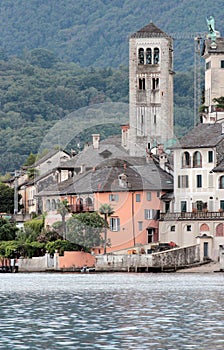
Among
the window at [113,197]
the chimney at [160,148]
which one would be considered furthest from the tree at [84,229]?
the chimney at [160,148]

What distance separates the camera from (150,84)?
176 meters

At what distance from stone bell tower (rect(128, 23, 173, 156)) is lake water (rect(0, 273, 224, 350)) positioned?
2903 inches

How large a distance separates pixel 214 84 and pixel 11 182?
148 feet

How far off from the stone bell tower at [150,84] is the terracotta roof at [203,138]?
113ft

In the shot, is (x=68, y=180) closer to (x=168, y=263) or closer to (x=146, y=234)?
(x=146, y=234)

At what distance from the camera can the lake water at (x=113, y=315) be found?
53562 millimetres

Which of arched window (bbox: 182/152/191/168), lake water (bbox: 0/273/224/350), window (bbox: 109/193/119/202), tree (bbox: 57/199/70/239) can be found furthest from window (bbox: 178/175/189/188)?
lake water (bbox: 0/273/224/350)

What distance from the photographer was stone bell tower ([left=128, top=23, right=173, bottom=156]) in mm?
→ 174250

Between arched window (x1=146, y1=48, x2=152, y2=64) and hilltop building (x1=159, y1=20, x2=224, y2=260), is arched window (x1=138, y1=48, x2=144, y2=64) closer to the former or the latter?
arched window (x1=146, y1=48, x2=152, y2=64)

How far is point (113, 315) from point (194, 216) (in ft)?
219

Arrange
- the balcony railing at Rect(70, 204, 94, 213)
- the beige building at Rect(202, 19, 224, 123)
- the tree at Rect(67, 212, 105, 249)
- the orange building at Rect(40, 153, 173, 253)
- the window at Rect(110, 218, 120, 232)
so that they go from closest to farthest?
the tree at Rect(67, 212, 105, 249)
the window at Rect(110, 218, 120, 232)
the orange building at Rect(40, 153, 173, 253)
the balcony railing at Rect(70, 204, 94, 213)
the beige building at Rect(202, 19, 224, 123)

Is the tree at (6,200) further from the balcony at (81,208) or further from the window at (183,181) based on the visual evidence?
the window at (183,181)

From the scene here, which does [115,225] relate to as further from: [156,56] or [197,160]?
[156,56]

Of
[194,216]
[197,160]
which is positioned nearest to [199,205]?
[194,216]
